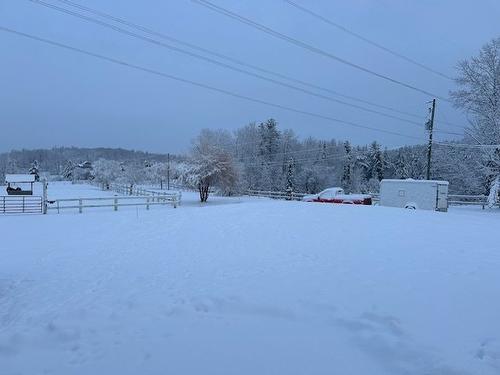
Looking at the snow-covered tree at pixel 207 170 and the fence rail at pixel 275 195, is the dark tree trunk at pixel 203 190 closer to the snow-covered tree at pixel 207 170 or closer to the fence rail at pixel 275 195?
the snow-covered tree at pixel 207 170

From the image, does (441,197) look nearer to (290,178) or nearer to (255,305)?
(255,305)

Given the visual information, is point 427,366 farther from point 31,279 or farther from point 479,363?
point 31,279

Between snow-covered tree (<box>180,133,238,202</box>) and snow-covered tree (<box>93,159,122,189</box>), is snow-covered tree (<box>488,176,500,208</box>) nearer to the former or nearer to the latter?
snow-covered tree (<box>180,133,238,202</box>)

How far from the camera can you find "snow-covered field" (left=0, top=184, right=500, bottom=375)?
391cm

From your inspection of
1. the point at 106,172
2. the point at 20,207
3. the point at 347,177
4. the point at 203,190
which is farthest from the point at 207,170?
the point at 106,172

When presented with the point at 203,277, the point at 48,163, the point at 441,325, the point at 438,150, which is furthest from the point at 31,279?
the point at 48,163

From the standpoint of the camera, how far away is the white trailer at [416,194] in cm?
2281

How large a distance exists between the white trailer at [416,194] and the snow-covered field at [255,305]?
12239 millimetres

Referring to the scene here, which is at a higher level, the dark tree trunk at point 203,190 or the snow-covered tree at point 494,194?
the snow-covered tree at point 494,194

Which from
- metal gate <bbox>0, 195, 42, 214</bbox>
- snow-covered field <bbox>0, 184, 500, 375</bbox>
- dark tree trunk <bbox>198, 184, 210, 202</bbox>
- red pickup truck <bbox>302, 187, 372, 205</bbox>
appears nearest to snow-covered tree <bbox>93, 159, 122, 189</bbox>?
dark tree trunk <bbox>198, 184, 210, 202</bbox>

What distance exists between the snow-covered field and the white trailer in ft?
40.2

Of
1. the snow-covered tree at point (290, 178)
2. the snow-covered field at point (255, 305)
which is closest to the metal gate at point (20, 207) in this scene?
the snow-covered field at point (255, 305)

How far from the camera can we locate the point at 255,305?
5492 millimetres

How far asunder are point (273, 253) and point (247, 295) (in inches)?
124
